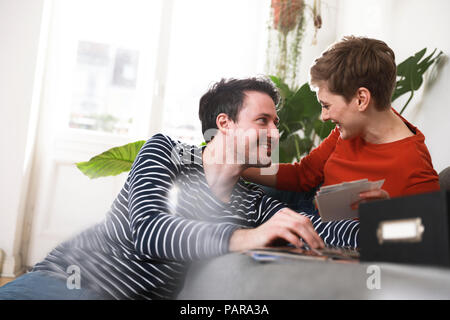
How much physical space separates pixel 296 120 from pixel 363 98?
75 centimetres

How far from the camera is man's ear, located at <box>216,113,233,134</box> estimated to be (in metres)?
1.30

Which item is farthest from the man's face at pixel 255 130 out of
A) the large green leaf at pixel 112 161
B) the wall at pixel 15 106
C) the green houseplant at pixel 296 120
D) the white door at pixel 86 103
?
the wall at pixel 15 106

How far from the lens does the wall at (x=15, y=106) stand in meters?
2.71

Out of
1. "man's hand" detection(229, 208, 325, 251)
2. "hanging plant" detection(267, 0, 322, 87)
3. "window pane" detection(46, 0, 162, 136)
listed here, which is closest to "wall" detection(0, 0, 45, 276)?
"window pane" detection(46, 0, 162, 136)

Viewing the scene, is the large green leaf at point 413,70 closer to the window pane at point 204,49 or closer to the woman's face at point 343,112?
the woman's face at point 343,112

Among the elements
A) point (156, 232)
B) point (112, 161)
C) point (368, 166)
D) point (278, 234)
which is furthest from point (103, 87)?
point (278, 234)

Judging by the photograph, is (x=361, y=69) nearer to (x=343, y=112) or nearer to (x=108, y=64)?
(x=343, y=112)

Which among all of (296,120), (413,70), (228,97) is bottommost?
(228,97)

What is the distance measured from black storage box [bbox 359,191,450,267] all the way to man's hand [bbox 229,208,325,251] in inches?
7.8

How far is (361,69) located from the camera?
1.36 meters

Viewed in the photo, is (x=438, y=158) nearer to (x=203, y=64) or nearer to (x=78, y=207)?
(x=203, y=64)

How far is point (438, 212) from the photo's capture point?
1.58ft

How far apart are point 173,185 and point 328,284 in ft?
1.79

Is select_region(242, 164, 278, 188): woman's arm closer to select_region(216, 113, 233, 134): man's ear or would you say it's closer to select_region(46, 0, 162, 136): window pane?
select_region(216, 113, 233, 134): man's ear
